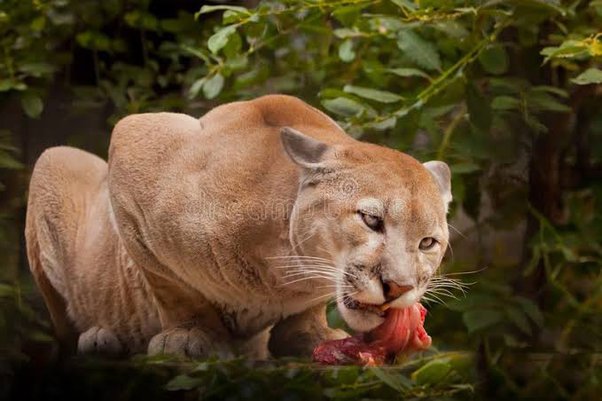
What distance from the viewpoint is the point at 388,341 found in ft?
4.53

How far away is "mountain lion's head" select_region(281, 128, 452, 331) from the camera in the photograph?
1.36 metres

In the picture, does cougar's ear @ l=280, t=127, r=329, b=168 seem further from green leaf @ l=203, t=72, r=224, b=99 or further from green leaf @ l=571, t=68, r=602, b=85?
green leaf @ l=571, t=68, r=602, b=85

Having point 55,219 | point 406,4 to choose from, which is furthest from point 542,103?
point 55,219

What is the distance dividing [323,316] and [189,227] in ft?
0.89

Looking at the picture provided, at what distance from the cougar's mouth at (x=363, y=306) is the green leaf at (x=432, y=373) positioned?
0.15m

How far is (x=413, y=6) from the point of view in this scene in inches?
83.3

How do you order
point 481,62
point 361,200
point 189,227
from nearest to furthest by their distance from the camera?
point 361,200, point 189,227, point 481,62

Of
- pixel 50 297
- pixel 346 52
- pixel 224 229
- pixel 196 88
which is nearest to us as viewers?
pixel 224 229

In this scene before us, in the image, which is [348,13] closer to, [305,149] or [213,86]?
[213,86]

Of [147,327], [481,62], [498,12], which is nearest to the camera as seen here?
[147,327]

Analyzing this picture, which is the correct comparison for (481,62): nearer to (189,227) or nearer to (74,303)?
(189,227)

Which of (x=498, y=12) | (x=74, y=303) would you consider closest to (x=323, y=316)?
(x=74, y=303)

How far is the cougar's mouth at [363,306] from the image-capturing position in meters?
1.37

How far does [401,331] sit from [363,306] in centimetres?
6
